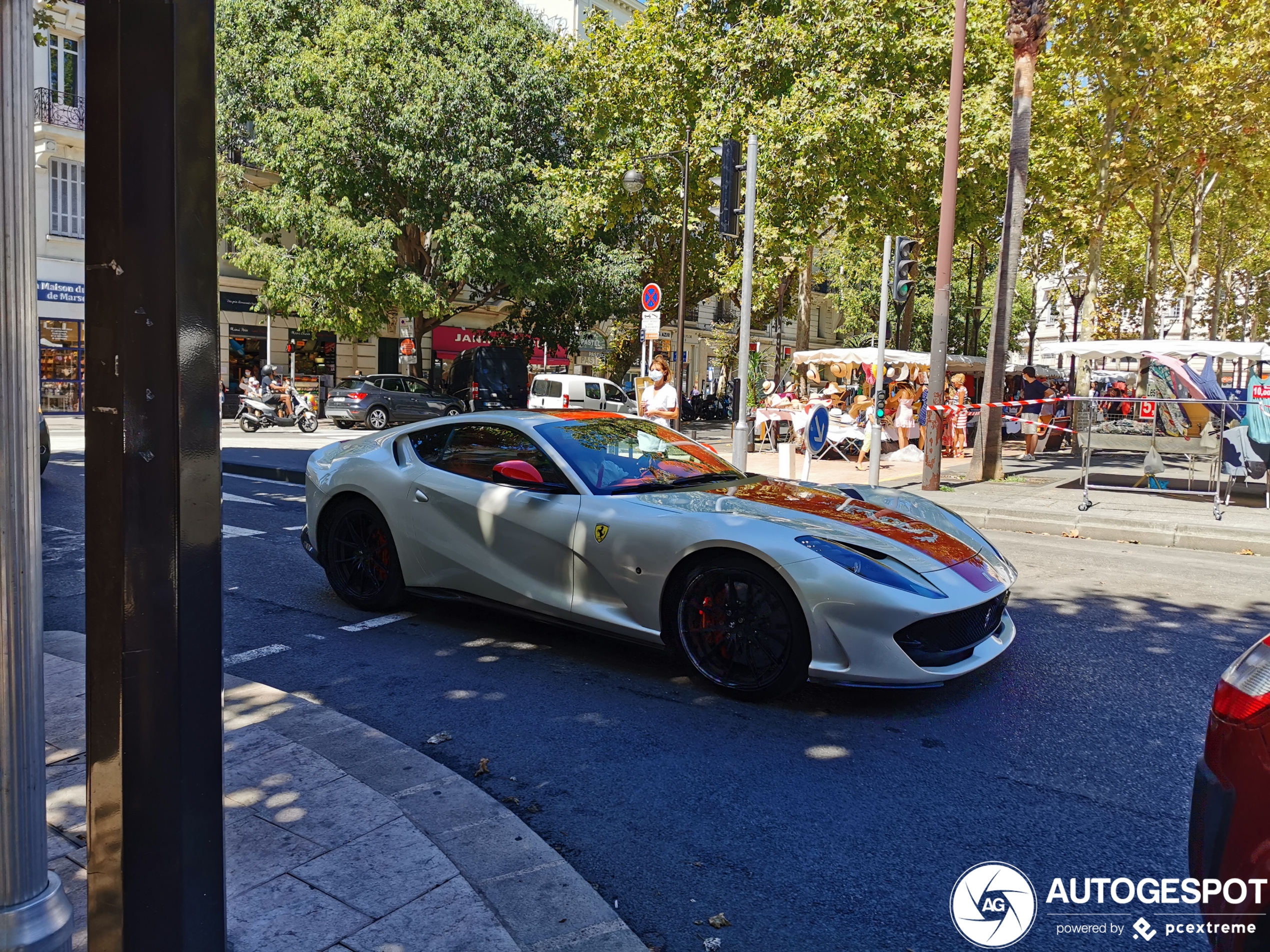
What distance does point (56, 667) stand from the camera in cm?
458

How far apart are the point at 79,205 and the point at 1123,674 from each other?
29.4m

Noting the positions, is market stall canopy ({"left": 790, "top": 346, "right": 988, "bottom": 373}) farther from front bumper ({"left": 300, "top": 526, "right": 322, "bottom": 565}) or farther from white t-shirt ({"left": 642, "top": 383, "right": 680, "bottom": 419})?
front bumper ({"left": 300, "top": 526, "right": 322, "bottom": 565})

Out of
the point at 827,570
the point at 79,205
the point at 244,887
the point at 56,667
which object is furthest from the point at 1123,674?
the point at 79,205

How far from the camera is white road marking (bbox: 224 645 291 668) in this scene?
511 centimetres

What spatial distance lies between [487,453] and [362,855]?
2.96 metres

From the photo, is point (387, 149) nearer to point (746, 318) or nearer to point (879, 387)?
point (746, 318)

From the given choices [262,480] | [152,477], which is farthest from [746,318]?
[152,477]

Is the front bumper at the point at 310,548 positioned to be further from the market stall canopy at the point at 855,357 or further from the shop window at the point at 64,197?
the shop window at the point at 64,197

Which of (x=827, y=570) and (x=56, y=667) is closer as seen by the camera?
(x=827, y=570)

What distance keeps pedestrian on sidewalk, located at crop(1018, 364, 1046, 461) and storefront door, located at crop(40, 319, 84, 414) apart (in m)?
23.4

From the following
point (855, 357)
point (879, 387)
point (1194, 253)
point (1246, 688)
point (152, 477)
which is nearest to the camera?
point (152, 477)

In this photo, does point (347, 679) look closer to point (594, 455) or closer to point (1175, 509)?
point (594, 455)

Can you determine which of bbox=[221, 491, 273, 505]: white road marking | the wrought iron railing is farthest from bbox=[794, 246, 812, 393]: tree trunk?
bbox=[221, 491, 273, 505]: white road marking

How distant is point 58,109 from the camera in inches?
1032
